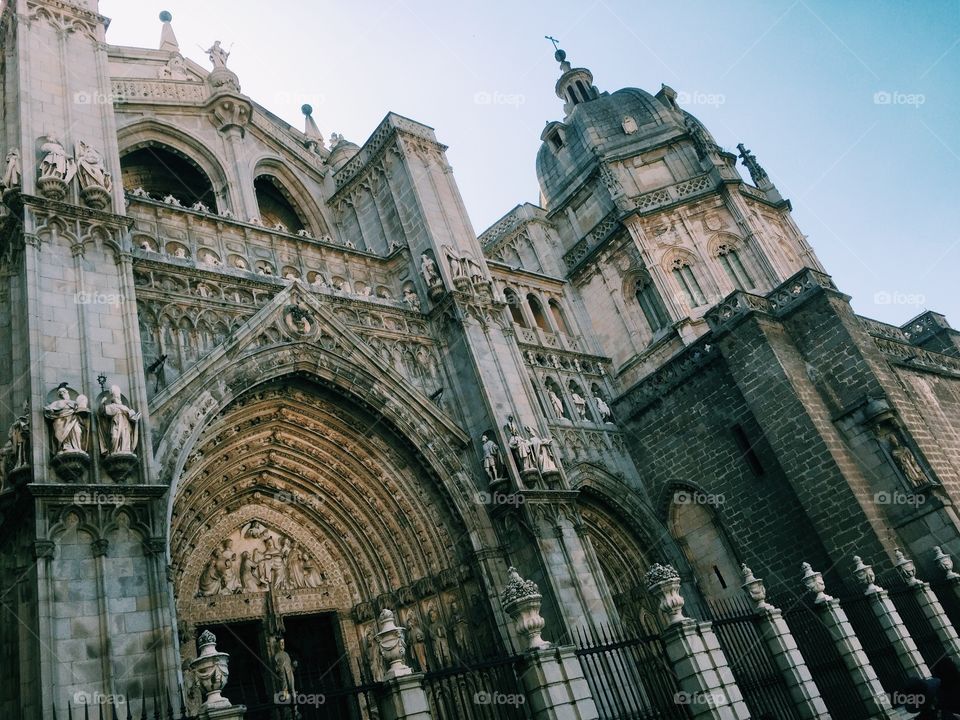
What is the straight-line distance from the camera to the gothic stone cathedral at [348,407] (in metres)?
11.6

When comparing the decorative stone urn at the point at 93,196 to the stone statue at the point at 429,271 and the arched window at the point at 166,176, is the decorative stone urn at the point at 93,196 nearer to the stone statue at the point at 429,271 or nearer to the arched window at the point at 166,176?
the arched window at the point at 166,176

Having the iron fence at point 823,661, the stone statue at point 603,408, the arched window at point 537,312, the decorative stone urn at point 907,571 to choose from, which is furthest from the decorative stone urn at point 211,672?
the arched window at point 537,312

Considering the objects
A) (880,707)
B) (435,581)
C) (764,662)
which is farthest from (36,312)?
(880,707)

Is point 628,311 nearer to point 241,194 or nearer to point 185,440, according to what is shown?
point 241,194

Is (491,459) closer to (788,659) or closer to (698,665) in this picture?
(698,665)

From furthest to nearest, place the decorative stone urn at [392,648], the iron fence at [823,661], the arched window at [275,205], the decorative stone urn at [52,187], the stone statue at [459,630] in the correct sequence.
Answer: the arched window at [275,205], the stone statue at [459,630], the iron fence at [823,661], the decorative stone urn at [52,187], the decorative stone urn at [392,648]

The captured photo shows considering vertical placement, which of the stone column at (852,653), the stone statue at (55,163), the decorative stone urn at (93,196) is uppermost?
the stone statue at (55,163)

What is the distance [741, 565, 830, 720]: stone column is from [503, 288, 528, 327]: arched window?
1264cm

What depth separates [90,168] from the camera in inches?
Result: 568

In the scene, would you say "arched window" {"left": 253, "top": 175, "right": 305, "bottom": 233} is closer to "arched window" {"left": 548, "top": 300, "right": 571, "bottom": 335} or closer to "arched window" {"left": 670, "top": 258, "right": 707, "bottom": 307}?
"arched window" {"left": 548, "top": 300, "right": 571, "bottom": 335}

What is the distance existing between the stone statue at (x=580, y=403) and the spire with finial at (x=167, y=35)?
18096 mm

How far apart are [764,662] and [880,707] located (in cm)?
232

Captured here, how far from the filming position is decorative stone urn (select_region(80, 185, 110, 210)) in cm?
1412

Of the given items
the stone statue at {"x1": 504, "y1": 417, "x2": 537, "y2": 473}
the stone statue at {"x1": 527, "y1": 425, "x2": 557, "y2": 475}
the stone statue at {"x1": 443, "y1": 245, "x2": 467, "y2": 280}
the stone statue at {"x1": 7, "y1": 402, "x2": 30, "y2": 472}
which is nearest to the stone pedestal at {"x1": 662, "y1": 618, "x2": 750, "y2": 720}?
the stone statue at {"x1": 504, "y1": 417, "x2": 537, "y2": 473}
